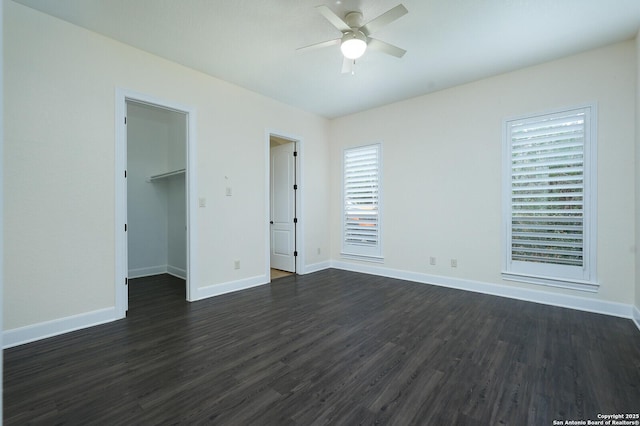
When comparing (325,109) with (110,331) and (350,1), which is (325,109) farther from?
(110,331)

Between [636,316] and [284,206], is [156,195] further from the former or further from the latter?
[636,316]

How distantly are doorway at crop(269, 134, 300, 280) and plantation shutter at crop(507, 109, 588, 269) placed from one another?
325 centimetres

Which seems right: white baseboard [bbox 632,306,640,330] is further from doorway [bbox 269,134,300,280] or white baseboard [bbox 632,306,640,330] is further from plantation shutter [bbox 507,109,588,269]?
doorway [bbox 269,134,300,280]

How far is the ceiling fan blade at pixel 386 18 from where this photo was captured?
2.36 m

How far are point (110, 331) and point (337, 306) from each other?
2331mm

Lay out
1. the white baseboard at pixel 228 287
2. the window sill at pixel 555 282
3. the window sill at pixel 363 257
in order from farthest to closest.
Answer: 1. the window sill at pixel 363 257
2. the white baseboard at pixel 228 287
3. the window sill at pixel 555 282

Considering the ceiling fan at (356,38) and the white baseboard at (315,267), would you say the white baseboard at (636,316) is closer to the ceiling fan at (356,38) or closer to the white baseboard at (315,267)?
the ceiling fan at (356,38)

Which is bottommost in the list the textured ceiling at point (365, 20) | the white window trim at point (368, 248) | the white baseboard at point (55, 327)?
the white baseboard at point (55, 327)

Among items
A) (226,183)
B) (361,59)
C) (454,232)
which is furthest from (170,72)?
(454,232)

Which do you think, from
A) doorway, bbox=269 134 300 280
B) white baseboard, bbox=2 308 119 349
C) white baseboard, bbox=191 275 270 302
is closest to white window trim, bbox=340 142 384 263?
doorway, bbox=269 134 300 280

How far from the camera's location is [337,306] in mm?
3645

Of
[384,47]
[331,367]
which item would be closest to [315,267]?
[331,367]

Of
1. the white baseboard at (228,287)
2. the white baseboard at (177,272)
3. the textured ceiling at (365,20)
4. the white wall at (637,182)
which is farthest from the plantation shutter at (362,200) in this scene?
the white wall at (637,182)

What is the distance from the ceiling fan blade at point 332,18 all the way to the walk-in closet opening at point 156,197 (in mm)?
3423
